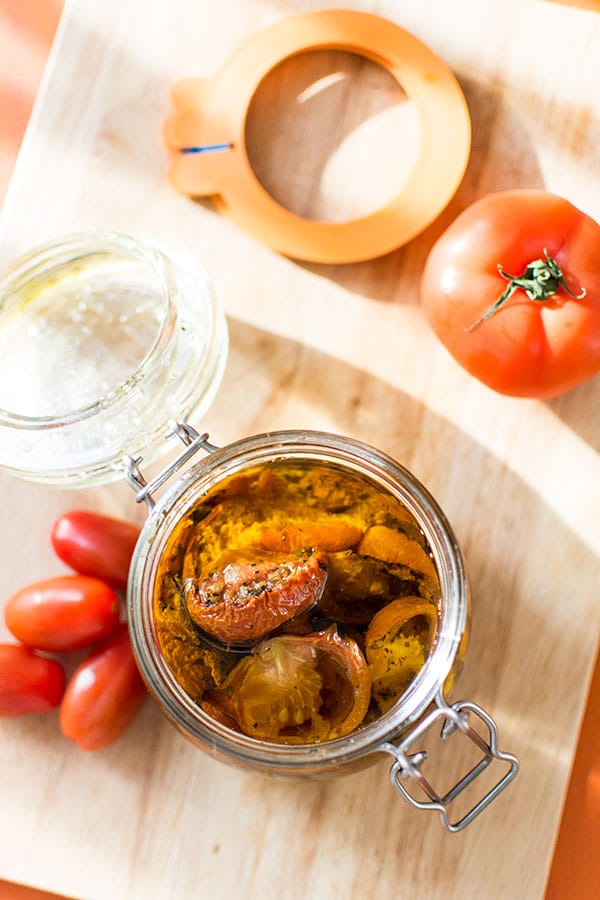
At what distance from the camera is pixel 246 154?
40.2 inches

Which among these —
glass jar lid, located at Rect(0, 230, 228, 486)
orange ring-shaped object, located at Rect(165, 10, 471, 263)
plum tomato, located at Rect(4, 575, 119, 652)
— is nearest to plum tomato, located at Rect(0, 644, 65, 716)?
plum tomato, located at Rect(4, 575, 119, 652)

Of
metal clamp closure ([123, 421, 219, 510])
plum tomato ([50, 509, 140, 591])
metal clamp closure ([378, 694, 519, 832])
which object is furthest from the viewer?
plum tomato ([50, 509, 140, 591])

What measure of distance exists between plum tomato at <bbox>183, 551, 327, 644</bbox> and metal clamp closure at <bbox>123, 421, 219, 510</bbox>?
0.30ft

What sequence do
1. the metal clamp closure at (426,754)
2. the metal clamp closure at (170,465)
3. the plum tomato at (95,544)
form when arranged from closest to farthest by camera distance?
the metal clamp closure at (426,754)
the metal clamp closure at (170,465)
the plum tomato at (95,544)

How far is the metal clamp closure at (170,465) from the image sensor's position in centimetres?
83

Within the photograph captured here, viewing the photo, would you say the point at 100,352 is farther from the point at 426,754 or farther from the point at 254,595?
the point at 426,754

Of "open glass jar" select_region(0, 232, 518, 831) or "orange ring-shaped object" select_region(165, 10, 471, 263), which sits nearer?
"open glass jar" select_region(0, 232, 518, 831)

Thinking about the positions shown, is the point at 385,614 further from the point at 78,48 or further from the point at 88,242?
the point at 78,48

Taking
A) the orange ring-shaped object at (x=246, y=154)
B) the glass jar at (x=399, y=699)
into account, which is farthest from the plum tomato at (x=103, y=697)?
the orange ring-shaped object at (x=246, y=154)

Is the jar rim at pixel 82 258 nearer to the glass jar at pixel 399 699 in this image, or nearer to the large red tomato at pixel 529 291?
the glass jar at pixel 399 699

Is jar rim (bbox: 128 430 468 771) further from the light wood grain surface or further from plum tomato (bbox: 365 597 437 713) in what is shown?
→ the light wood grain surface

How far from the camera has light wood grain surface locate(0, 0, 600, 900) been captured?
934 mm

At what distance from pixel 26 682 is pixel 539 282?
0.61 metres

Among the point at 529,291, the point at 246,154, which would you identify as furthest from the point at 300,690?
the point at 246,154
